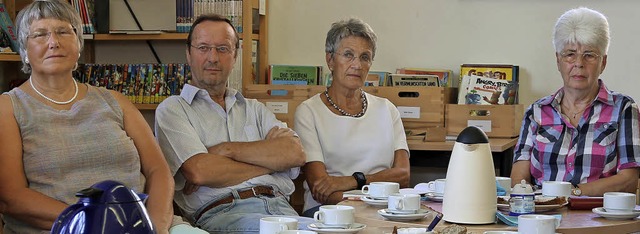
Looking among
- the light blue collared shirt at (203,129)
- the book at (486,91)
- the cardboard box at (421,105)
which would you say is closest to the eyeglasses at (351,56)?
the light blue collared shirt at (203,129)

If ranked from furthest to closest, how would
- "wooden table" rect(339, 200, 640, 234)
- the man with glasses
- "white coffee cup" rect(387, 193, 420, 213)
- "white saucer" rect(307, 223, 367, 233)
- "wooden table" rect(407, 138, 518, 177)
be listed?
"wooden table" rect(407, 138, 518, 177) → the man with glasses → "white coffee cup" rect(387, 193, 420, 213) → "wooden table" rect(339, 200, 640, 234) → "white saucer" rect(307, 223, 367, 233)

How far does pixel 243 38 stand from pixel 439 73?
1.03 meters

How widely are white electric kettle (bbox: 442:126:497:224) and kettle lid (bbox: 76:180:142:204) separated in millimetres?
1094

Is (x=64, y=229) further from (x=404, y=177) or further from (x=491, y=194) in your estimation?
(x=404, y=177)

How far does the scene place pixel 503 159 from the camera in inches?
165

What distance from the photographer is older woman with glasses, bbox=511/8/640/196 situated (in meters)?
3.24

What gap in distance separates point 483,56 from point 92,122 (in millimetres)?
2318

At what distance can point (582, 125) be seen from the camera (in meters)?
3.27

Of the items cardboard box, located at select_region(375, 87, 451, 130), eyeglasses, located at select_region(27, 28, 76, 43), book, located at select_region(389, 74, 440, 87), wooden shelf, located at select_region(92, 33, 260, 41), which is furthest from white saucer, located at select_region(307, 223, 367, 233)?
wooden shelf, located at select_region(92, 33, 260, 41)

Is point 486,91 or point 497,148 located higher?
point 486,91

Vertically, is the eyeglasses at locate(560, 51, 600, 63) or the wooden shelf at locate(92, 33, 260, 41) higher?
the wooden shelf at locate(92, 33, 260, 41)

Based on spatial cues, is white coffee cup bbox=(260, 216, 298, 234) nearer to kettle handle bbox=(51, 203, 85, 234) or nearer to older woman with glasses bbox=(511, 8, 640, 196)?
kettle handle bbox=(51, 203, 85, 234)

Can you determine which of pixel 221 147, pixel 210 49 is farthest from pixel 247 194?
pixel 210 49

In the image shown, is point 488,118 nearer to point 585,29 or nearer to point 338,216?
point 585,29
